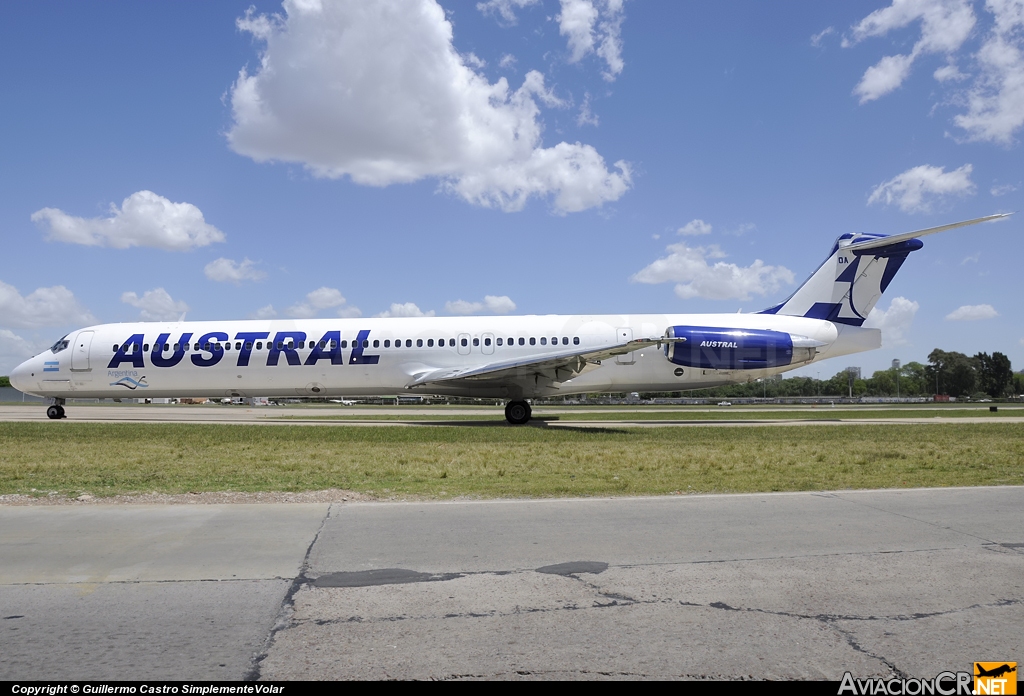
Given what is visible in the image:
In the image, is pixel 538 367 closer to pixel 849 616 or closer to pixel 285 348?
pixel 285 348

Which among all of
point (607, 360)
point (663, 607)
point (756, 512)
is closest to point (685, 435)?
point (607, 360)

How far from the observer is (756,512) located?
8.20 m

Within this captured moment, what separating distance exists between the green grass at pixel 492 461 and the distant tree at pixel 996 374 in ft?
331

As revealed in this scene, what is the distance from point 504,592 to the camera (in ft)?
16.9

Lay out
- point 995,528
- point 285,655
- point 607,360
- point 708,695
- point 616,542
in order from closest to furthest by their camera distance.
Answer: point 708,695 → point 285,655 → point 616,542 → point 995,528 → point 607,360

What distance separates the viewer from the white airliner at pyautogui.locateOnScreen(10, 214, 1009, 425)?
25.6 metres

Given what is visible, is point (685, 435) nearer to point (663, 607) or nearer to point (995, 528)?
point (995, 528)

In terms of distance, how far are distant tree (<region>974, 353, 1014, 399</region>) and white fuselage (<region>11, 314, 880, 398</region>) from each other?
95.9m

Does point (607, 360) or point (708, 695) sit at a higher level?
point (607, 360)

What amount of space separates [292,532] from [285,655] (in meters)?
3.26

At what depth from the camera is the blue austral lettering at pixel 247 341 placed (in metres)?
26.5

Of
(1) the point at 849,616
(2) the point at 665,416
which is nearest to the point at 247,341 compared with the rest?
(2) the point at 665,416

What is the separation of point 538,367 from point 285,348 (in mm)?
9607

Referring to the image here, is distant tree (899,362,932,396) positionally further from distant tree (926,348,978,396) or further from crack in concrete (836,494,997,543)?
crack in concrete (836,494,997,543)
